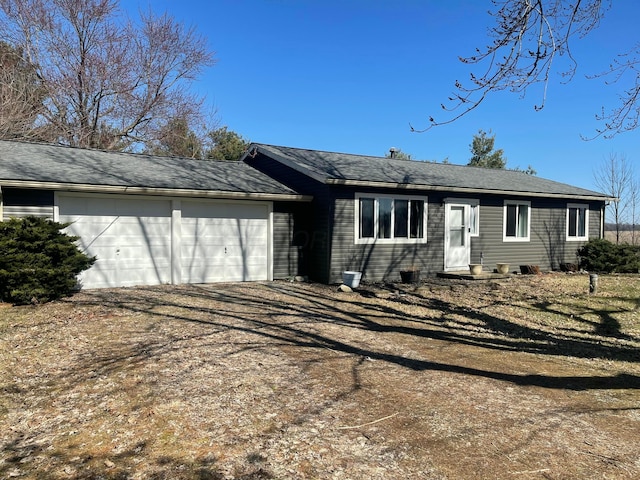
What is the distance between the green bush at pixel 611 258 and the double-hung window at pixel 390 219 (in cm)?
752

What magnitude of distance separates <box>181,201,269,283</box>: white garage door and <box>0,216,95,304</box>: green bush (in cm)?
319

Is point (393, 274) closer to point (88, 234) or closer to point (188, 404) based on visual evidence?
point (88, 234)

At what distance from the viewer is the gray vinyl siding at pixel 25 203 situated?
9820 millimetres

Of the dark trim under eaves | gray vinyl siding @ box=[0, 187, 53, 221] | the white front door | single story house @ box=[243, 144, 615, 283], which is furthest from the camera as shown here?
the white front door

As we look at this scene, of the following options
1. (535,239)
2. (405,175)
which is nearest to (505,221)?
(535,239)

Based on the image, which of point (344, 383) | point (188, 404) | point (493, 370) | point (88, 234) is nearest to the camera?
point (188, 404)

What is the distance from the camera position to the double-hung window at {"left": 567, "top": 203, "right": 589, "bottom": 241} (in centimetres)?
1767

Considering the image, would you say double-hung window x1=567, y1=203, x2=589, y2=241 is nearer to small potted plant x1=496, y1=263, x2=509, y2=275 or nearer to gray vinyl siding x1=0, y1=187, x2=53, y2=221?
small potted plant x1=496, y1=263, x2=509, y2=275

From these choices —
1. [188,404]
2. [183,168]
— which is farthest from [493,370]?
[183,168]

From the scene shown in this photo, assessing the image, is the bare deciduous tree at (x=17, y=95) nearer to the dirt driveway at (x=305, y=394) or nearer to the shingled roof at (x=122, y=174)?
the shingled roof at (x=122, y=174)

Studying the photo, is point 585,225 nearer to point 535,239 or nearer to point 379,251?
point 535,239

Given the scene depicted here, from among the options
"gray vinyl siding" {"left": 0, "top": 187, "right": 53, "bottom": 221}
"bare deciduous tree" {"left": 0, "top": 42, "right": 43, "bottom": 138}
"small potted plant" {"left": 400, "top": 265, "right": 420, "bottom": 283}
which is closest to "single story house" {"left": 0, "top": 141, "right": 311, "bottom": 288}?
"gray vinyl siding" {"left": 0, "top": 187, "right": 53, "bottom": 221}

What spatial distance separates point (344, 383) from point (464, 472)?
1.98 meters

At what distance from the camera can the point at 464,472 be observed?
3340 millimetres
